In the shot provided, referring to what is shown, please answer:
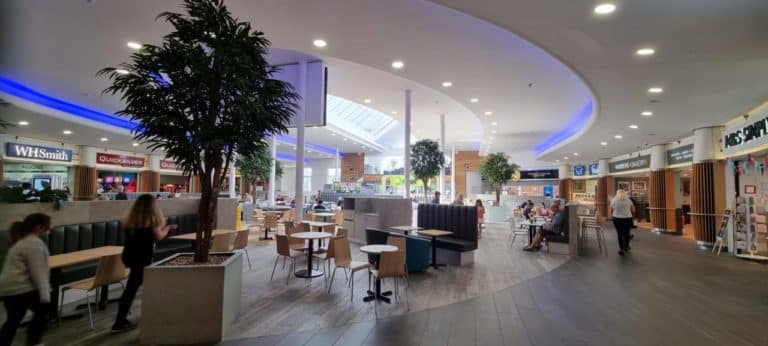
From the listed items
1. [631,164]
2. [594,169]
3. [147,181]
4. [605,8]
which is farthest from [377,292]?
[147,181]

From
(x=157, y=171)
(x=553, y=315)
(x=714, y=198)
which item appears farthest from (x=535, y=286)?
(x=157, y=171)

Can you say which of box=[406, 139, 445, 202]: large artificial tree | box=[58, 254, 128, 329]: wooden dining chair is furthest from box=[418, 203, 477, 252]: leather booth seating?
box=[58, 254, 128, 329]: wooden dining chair

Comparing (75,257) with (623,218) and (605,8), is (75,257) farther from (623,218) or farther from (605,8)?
(623,218)

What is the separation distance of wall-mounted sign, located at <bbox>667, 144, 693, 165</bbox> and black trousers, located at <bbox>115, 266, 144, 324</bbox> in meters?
12.6

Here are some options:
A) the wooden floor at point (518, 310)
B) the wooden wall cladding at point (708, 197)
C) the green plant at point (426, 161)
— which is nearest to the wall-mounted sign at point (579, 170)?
the wooden wall cladding at point (708, 197)

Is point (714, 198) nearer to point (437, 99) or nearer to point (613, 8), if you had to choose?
point (437, 99)

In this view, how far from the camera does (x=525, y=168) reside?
795 inches

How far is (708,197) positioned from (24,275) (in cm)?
1186

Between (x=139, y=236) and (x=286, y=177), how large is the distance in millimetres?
25367

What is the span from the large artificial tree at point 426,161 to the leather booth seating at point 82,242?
616 centimetres

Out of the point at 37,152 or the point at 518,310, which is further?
the point at 37,152

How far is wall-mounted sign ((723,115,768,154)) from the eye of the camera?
6020mm

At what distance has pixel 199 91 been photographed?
2977 millimetres

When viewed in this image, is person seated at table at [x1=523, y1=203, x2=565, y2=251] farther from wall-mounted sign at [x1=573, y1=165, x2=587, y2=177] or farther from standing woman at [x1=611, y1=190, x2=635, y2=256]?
wall-mounted sign at [x1=573, y1=165, x2=587, y2=177]
